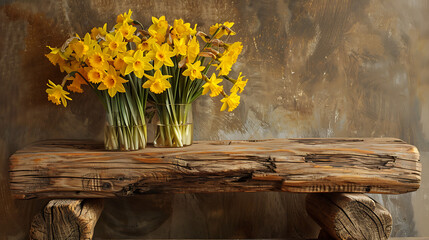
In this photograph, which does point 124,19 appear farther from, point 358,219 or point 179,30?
point 358,219

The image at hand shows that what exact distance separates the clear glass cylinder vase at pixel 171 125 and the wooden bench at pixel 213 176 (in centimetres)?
5

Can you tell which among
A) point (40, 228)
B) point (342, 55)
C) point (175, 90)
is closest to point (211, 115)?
point (175, 90)

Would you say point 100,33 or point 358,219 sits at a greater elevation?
point 100,33

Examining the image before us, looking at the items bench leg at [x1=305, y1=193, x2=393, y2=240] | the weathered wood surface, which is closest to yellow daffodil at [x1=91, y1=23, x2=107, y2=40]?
the weathered wood surface

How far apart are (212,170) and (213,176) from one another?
0.02 metres

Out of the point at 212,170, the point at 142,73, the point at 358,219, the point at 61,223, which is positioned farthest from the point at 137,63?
the point at 358,219

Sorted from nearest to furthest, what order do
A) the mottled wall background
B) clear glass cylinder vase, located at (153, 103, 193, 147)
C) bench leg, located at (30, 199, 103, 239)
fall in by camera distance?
bench leg, located at (30, 199, 103, 239) → clear glass cylinder vase, located at (153, 103, 193, 147) → the mottled wall background

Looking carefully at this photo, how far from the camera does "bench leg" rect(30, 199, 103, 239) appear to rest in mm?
1178

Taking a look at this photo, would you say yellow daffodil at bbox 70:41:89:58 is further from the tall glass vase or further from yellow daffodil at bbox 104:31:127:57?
the tall glass vase

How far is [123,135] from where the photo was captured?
49.9 inches

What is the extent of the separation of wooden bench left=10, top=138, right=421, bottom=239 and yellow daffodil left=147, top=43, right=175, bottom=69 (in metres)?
0.28

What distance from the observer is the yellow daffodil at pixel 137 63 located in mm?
1186

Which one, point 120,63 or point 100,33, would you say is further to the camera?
point 100,33

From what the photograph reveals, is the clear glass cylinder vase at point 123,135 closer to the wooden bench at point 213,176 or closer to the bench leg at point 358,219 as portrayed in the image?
the wooden bench at point 213,176
